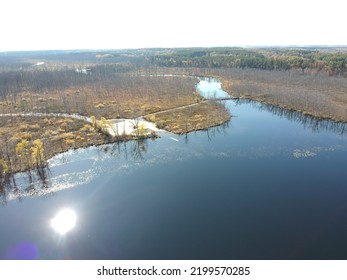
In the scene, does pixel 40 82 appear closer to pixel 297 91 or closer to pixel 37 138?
pixel 37 138

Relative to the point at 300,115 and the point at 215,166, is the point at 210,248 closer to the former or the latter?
the point at 215,166

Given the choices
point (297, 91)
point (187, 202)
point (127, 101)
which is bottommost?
A: point (187, 202)

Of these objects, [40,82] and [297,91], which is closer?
[297,91]

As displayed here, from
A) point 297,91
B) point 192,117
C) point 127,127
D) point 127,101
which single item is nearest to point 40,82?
point 127,101

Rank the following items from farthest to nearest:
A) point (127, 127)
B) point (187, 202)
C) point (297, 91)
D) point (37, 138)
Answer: point (297, 91) < point (127, 127) < point (37, 138) < point (187, 202)

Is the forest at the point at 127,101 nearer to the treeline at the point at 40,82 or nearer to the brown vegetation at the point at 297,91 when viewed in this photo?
the brown vegetation at the point at 297,91

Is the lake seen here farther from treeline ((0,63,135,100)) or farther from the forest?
treeline ((0,63,135,100))

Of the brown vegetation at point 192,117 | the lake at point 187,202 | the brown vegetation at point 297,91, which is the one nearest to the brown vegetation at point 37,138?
the lake at point 187,202

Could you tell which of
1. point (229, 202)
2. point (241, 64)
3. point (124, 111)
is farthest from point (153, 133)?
point (241, 64)
